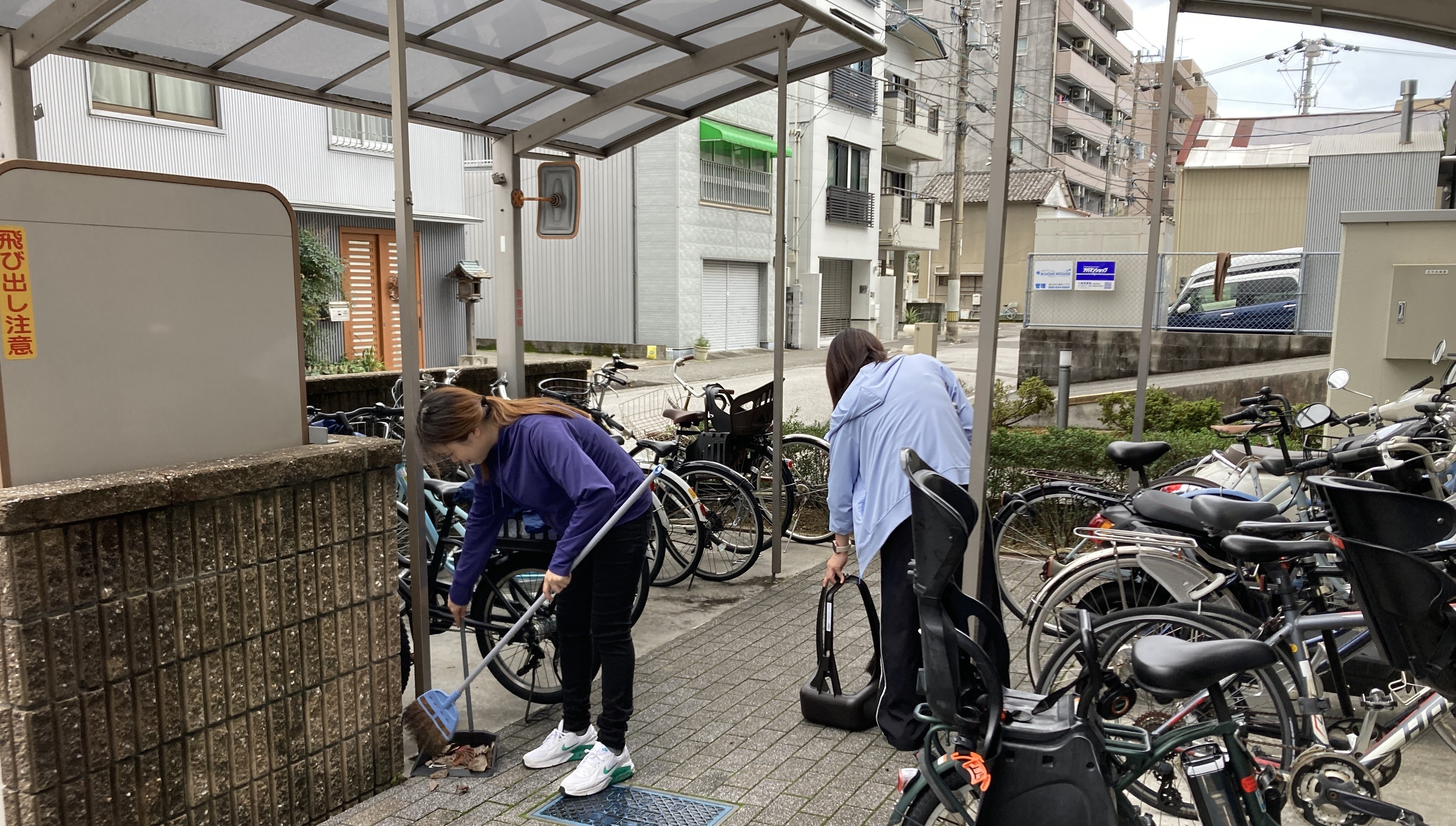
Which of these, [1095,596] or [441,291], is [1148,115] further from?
[1095,596]

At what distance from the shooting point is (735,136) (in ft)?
84.0

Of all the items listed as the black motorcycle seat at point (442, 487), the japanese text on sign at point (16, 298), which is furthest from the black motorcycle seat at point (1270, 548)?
the japanese text on sign at point (16, 298)

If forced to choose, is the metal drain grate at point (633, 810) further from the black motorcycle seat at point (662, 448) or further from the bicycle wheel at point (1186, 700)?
the black motorcycle seat at point (662, 448)

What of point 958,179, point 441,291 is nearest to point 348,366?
point 441,291

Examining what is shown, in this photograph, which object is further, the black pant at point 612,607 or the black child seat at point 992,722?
the black pant at point 612,607

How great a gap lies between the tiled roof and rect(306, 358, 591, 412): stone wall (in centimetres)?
3398

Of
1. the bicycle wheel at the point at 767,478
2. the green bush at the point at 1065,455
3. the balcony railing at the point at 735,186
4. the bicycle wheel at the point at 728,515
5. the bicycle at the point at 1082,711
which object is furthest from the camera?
the balcony railing at the point at 735,186

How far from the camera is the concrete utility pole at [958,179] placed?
30000 millimetres

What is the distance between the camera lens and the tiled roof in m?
42.8

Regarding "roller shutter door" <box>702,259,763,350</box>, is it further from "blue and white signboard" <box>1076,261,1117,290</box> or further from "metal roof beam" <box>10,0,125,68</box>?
"metal roof beam" <box>10,0,125,68</box>

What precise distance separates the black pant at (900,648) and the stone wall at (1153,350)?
408 inches

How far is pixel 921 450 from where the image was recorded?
3.59 m

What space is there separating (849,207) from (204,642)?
1166 inches

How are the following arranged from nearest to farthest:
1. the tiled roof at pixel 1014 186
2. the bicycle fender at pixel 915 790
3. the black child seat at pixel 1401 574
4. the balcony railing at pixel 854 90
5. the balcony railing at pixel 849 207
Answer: the bicycle fender at pixel 915 790, the black child seat at pixel 1401 574, the balcony railing at pixel 854 90, the balcony railing at pixel 849 207, the tiled roof at pixel 1014 186
